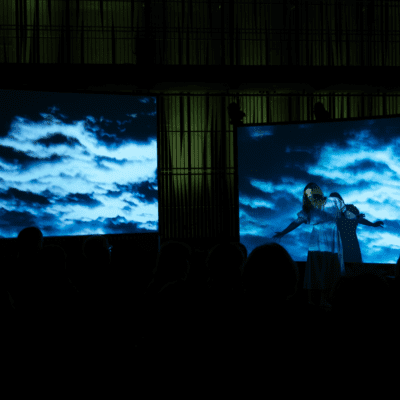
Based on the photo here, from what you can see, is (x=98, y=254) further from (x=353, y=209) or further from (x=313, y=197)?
(x=353, y=209)

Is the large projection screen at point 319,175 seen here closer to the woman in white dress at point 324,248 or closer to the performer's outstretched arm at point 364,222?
the performer's outstretched arm at point 364,222

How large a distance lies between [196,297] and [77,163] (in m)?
5.13

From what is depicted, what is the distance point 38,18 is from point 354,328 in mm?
9280

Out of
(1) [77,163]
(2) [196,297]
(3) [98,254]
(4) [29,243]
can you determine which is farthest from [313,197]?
(1) [77,163]

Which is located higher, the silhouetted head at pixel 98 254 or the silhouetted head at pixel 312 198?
the silhouetted head at pixel 312 198

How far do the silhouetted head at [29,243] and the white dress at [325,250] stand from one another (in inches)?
147

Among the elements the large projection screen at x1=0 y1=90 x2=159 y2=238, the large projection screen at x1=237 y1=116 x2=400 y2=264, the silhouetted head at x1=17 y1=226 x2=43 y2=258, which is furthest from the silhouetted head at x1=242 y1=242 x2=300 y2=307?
the large projection screen at x1=0 y1=90 x2=159 y2=238

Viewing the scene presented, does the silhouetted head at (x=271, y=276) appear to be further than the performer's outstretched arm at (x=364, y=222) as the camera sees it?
No

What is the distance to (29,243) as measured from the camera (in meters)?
3.56

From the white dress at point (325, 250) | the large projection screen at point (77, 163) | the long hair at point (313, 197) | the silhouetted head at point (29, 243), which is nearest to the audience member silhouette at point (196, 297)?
the silhouetted head at point (29, 243)

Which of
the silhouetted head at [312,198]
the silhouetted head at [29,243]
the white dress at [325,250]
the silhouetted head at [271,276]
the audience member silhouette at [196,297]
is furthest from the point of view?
the silhouetted head at [312,198]

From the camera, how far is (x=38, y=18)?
840 centimetres

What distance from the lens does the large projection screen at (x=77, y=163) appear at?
6.47m

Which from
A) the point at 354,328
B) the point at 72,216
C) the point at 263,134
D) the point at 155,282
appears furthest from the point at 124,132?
the point at 354,328
